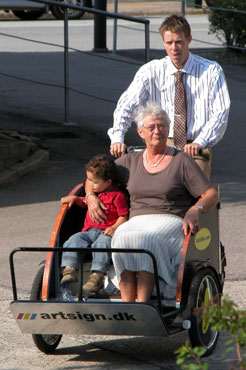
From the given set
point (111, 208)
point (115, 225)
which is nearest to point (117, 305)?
point (115, 225)

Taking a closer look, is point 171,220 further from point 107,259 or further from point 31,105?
point 31,105

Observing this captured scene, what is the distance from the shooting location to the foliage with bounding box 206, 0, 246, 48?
18156mm

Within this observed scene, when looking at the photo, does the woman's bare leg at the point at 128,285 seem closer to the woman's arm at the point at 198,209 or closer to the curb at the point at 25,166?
the woman's arm at the point at 198,209

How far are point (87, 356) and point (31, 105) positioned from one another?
32.4 ft

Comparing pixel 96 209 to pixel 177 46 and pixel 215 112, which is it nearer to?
pixel 215 112

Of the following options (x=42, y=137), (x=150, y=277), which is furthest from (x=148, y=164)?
(x=42, y=137)

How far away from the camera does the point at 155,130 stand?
5.43 meters

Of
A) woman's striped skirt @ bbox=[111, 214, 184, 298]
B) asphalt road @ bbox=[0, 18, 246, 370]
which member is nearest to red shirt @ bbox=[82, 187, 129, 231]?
woman's striped skirt @ bbox=[111, 214, 184, 298]

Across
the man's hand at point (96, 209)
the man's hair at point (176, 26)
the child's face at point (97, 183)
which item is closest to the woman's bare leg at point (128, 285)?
the man's hand at point (96, 209)

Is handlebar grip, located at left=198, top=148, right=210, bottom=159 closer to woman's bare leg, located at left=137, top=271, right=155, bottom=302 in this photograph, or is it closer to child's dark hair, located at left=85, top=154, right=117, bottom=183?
child's dark hair, located at left=85, top=154, right=117, bottom=183

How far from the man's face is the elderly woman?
547mm

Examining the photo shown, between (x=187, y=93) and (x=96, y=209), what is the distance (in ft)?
3.58

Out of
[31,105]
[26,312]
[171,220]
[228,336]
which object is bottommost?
[31,105]

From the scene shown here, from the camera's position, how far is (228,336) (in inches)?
226
